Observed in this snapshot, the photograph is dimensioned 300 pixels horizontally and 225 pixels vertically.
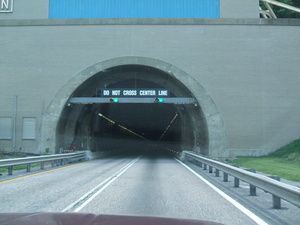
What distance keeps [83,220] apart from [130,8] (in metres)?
25.7

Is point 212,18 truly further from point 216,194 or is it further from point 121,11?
point 216,194

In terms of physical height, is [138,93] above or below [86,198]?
above

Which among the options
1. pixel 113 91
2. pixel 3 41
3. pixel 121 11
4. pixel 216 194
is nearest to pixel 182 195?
pixel 216 194

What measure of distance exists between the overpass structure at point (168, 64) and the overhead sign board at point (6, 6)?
0.12 metres

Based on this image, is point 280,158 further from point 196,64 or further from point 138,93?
point 138,93

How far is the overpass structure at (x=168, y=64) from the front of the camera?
25.4m

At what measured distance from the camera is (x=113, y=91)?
85.7ft

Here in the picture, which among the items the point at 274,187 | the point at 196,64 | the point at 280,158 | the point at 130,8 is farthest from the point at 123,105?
the point at 274,187

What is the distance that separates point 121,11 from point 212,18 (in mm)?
7655

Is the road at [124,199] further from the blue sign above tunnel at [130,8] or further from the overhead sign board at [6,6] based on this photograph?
the overhead sign board at [6,6]

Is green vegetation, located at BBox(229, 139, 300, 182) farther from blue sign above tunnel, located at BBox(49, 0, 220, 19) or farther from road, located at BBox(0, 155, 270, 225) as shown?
blue sign above tunnel, located at BBox(49, 0, 220, 19)

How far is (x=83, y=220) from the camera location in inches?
162

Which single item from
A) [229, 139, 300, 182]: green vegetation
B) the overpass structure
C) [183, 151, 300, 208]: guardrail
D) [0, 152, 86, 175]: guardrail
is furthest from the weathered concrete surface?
[183, 151, 300, 208]: guardrail

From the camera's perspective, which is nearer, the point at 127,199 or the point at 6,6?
the point at 127,199
